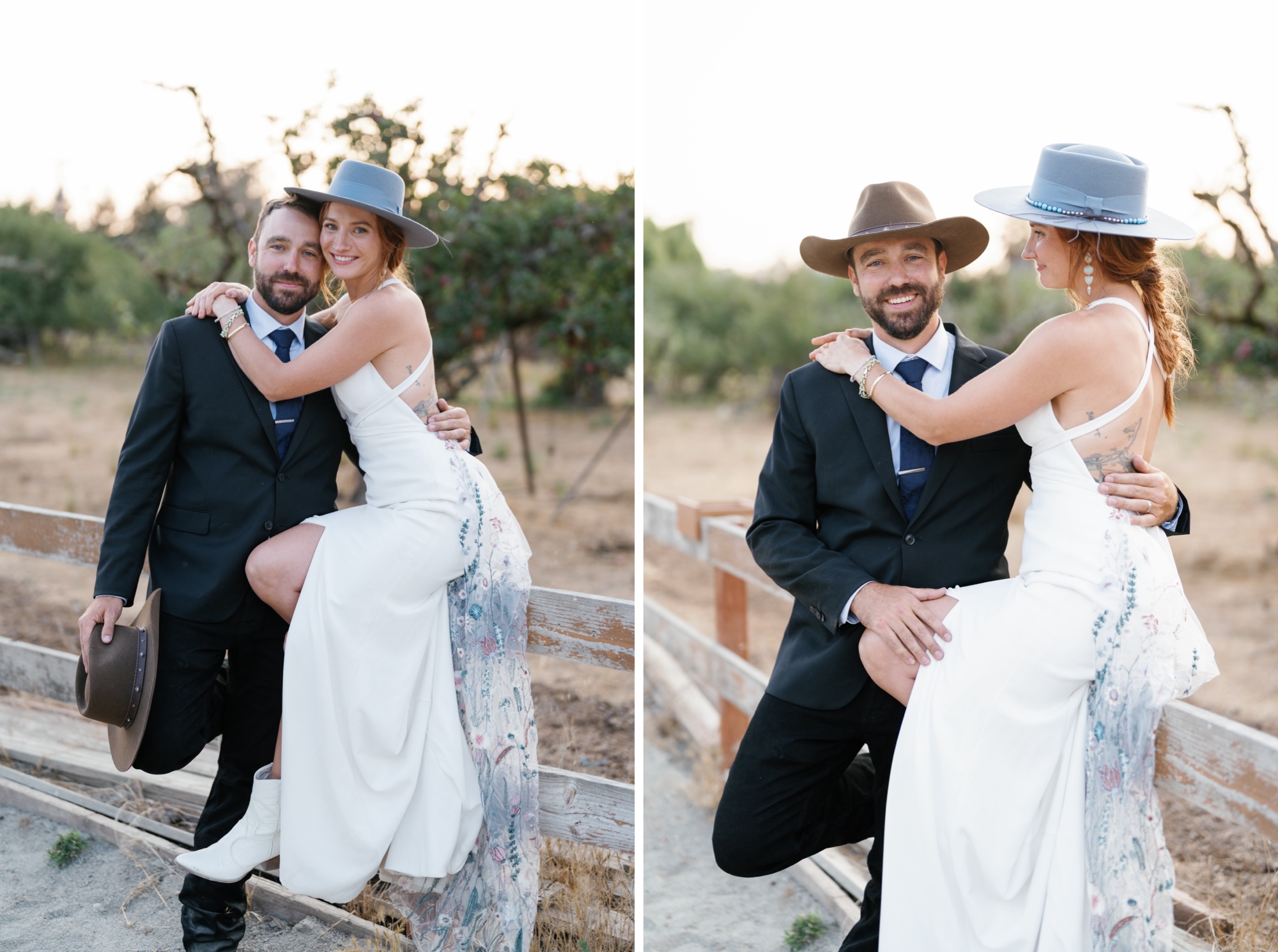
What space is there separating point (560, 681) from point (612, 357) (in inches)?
162

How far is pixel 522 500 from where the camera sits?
34.4 feet

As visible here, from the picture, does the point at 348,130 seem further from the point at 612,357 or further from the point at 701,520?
the point at 701,520

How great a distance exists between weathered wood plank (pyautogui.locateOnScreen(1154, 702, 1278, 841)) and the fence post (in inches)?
97.1

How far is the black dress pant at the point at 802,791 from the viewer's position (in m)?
2.91

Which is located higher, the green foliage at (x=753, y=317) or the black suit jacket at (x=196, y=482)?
the black suit jacket at (x=196, y=482)

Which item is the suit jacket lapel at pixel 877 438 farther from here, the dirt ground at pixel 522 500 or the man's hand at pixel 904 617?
the dirt ground at pixel 522 500

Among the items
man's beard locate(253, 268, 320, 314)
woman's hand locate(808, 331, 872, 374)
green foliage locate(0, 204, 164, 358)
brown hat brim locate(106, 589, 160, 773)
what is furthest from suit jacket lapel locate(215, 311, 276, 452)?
green foliage locate(0, 204, 164, 358)

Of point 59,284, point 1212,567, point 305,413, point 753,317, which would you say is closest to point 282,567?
point 305,413

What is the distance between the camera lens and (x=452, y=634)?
9.89ft

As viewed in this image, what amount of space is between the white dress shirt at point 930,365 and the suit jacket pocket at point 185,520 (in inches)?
76.5


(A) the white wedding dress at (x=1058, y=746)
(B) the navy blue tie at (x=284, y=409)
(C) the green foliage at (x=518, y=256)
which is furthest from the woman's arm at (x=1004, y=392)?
(C) the green foliage at (x=518, y=256)

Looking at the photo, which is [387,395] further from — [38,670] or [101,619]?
[38,670]

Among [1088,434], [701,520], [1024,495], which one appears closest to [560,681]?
[701,520]

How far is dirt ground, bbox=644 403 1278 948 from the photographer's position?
3766 millimetres
